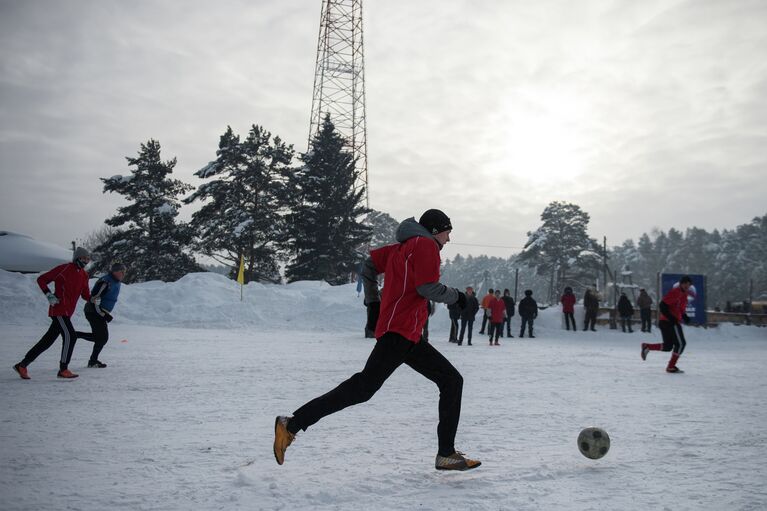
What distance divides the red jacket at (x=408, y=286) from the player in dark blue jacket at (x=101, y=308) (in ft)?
22.4

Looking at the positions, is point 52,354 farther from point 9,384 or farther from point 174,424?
point 174,424

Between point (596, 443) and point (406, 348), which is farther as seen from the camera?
point (596, 443)

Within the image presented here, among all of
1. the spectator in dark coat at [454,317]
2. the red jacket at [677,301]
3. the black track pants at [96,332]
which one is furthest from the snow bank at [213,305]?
the red jacket at [677,301]

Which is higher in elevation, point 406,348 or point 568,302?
point 568,302

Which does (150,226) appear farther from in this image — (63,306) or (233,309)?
(63,306)

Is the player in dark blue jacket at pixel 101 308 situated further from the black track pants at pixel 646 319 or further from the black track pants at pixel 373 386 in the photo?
the black track pants at pixel 646 319

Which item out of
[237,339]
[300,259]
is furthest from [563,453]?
[300,259]

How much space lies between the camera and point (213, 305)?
24719mm

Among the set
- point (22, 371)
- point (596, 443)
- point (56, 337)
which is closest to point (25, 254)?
point (56, 337)

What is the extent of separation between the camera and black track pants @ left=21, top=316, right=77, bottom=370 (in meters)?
8.10

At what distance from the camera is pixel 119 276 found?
962cm

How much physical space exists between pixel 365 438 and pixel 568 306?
21.8 meters

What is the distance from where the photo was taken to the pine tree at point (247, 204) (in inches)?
1569

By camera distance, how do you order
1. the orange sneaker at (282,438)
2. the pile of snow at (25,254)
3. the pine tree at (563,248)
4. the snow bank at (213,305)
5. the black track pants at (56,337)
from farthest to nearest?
the pine tree at (563,248), the pile of snow at (25,254), the snow bank at (213,305), the black track pants at (56,337), the orange sneaker at (282,438)
